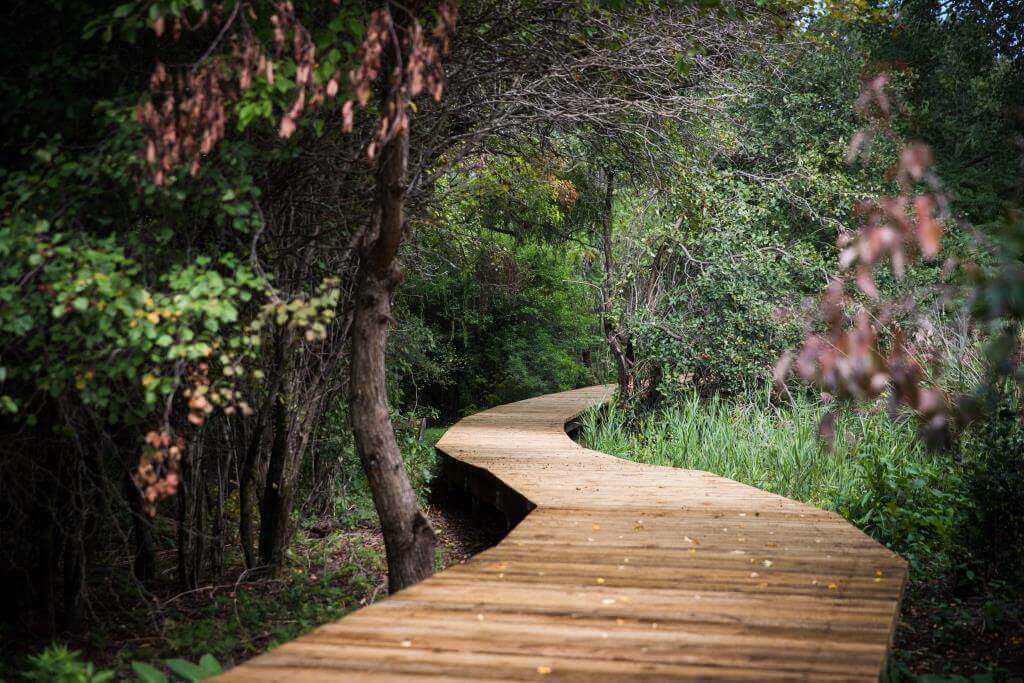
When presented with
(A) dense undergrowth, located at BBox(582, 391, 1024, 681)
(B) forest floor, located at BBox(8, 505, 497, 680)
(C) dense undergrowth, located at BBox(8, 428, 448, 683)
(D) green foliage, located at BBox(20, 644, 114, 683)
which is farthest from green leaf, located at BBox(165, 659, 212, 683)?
(A) dense undergrowth, located at BBox(582, 391, 1024, 681)

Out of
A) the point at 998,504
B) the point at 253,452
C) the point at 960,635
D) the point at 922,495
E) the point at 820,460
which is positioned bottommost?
the point at 960,635

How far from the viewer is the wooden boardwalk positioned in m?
2.64

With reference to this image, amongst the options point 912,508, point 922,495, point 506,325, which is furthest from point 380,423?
point 506,325

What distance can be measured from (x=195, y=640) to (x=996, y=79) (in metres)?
13.8

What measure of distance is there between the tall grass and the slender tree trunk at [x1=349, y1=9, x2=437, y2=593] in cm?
285

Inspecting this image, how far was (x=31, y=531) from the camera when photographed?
503 centimetres

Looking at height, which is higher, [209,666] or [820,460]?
[209,666]

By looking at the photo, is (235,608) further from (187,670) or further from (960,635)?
(960,635)

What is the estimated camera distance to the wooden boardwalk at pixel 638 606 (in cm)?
264

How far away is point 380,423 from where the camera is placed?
4715mm

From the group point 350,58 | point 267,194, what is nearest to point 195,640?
point 267,194

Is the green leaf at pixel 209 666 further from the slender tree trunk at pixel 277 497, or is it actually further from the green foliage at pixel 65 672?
the slender tree trunk at pixel 277 497

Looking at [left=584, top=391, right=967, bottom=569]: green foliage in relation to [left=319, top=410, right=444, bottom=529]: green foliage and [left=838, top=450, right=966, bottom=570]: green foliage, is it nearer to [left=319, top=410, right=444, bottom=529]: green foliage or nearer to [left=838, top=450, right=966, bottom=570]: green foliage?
[left=838, top=450, right=966, bottom=570]: green foliage

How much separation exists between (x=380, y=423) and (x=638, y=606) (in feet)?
6.11
